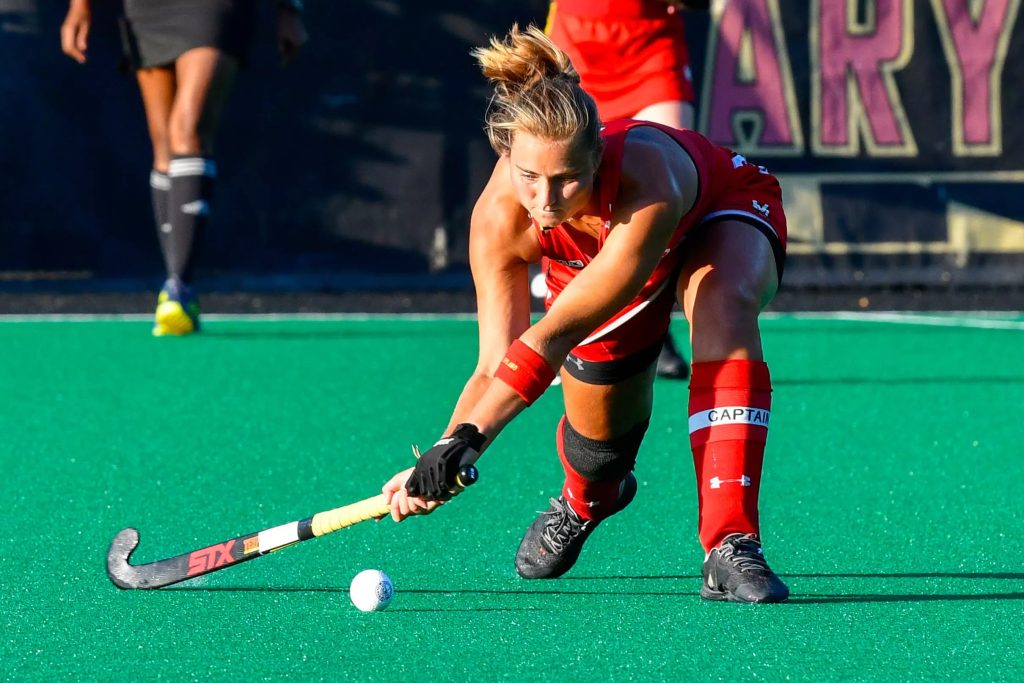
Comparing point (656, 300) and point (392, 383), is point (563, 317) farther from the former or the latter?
point (392, 383)

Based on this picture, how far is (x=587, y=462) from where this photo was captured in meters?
3.46

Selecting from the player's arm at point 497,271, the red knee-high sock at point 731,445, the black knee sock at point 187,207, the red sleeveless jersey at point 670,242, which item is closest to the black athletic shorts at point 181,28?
the black knee sock at point 187,207

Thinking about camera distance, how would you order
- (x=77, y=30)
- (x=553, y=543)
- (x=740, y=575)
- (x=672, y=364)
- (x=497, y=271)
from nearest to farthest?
1. (x=740, y=575)
2. (x=497, y=271)
3. (x=553, y=543)
4. (x=672, y=364)
5. (x=77, y=30)

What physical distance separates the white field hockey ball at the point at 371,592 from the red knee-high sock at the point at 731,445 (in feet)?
1.93

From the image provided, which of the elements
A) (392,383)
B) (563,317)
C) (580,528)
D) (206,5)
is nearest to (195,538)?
(580,528)

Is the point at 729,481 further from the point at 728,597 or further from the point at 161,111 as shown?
the point at 161,111

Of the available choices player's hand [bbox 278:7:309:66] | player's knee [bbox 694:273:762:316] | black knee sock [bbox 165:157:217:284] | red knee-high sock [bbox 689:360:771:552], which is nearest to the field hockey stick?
red knee-high sock [bbox 689:360:771:552]

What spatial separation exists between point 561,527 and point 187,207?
3913mm

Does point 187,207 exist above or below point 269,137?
above

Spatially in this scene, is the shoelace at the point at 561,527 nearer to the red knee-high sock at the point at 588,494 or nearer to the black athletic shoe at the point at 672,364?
the red knee-high sock at the point at 588,494

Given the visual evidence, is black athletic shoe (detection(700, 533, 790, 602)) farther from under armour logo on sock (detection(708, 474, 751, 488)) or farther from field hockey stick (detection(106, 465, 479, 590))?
field hockey stick (detection(106, 465, 479, 590))

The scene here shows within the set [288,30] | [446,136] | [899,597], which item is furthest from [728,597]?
[446,136]

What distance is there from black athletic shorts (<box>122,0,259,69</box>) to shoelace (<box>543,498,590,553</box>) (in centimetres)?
388

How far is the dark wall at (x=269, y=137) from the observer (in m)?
8.41
